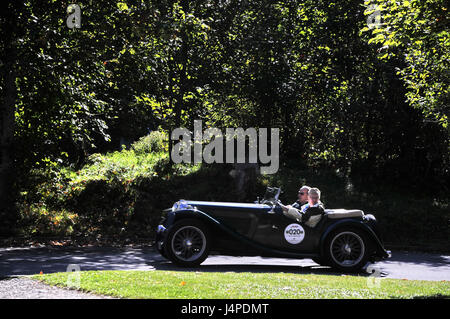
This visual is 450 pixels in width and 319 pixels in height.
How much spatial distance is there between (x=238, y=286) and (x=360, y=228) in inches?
147

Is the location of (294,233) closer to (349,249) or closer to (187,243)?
(349,249)

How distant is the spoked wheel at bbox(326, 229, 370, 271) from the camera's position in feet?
34.0

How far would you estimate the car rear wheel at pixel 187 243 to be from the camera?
393 inches

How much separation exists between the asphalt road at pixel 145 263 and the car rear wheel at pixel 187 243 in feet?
0.67

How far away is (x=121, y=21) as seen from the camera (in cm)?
1574

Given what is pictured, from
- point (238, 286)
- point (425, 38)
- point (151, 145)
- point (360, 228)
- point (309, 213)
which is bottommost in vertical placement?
point (238, 286)

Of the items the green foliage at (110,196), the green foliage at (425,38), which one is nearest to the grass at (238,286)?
the green foliage at (425,38)

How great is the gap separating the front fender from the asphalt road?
17.0 inches

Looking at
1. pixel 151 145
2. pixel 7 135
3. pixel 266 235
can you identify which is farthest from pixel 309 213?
pixel 151 145

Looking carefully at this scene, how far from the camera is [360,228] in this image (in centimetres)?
1042

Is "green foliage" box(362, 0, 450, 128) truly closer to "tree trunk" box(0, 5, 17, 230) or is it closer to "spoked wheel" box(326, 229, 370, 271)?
"spoked wheel" box(326, 229, 370, 271)

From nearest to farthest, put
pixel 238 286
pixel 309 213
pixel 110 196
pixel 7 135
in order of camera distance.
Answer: pixel 238 286, pixel 309 213, pixel 7 135, pixel 110 196
